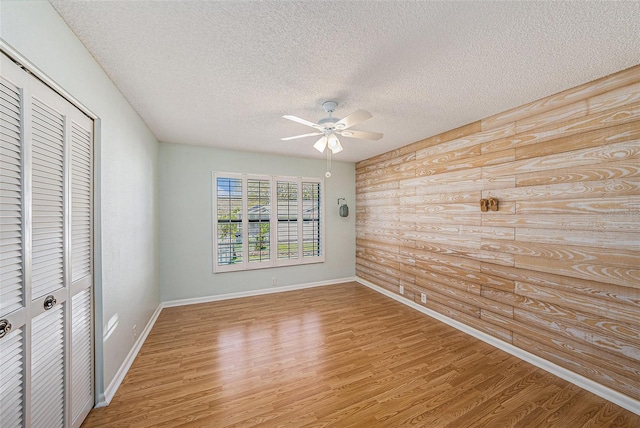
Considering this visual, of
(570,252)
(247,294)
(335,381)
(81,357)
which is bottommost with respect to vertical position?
(335,381)

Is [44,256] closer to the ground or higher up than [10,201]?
closer to the ground

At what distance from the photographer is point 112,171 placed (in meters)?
1.99

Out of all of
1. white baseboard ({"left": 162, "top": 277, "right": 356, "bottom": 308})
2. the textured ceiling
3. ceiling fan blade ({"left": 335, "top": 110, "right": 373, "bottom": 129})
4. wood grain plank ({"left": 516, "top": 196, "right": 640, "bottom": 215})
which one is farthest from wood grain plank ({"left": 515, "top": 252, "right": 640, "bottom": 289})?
white baseboard ({"left": 162, "top": 277, "right": 356, "bottom": 308})

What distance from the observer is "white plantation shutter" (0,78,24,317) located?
1018mm

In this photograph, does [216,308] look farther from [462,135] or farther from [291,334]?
[462,135]

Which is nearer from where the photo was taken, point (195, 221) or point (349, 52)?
point (349, 52)

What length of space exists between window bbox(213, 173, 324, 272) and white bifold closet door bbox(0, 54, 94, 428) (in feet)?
7.56

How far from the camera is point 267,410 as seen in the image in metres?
1.79

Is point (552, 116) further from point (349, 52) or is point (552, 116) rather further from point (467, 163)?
point (349, 52)

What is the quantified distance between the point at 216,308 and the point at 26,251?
2.83 metres

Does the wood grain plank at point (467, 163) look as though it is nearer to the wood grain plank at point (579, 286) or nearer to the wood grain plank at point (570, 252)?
the wood grain plank at point (570, 252)

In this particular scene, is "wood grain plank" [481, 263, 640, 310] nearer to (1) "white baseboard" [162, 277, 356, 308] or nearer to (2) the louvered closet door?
(1) "white baseboard" [162, 277, 356, 308]

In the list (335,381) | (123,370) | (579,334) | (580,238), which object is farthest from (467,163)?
(123,370)

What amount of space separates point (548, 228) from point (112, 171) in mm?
3965
